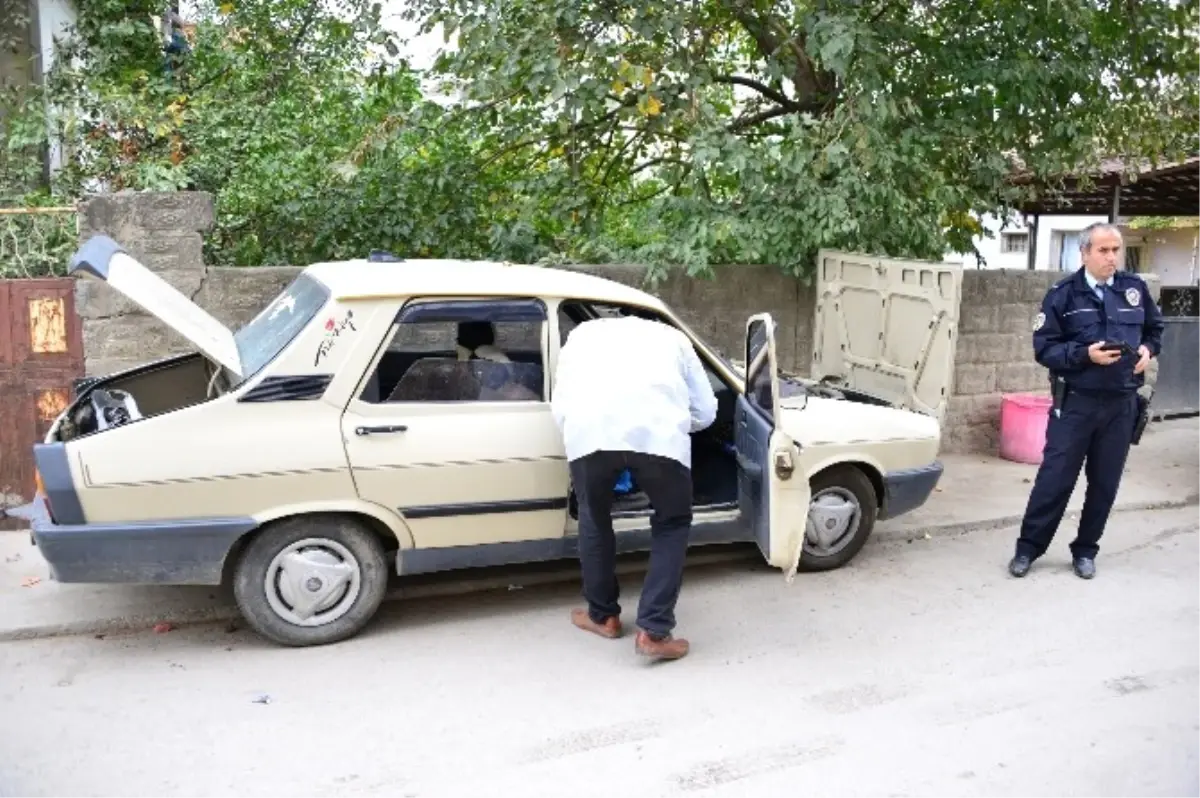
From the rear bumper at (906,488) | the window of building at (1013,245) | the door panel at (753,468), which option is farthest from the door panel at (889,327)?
the window of building at (1013,245)

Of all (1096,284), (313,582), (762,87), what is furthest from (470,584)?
(762,87)

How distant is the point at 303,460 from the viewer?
4.67 meters

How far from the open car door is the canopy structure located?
572cm

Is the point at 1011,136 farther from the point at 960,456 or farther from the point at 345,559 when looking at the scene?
the point at 345,559

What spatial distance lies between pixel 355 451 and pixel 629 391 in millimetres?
1214

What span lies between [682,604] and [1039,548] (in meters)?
2.04

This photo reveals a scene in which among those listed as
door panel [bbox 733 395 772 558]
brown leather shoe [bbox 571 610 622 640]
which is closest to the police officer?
door panel [bbox 733 395 772 558]

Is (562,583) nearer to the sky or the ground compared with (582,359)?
nearer to the ground

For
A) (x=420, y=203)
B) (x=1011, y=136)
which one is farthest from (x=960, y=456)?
(x=420, y=203)

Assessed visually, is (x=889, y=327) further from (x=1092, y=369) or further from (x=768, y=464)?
(x=768, y=464)

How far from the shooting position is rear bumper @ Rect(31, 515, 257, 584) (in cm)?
443

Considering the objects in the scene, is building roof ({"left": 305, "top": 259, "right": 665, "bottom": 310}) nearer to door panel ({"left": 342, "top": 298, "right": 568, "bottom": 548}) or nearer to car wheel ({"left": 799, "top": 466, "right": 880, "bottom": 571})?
door panel ({"left": 342, "top": 298, "right": 568, "bottom": 548})

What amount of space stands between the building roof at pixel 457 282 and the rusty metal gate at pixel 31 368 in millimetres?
1854

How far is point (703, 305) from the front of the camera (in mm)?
7914
